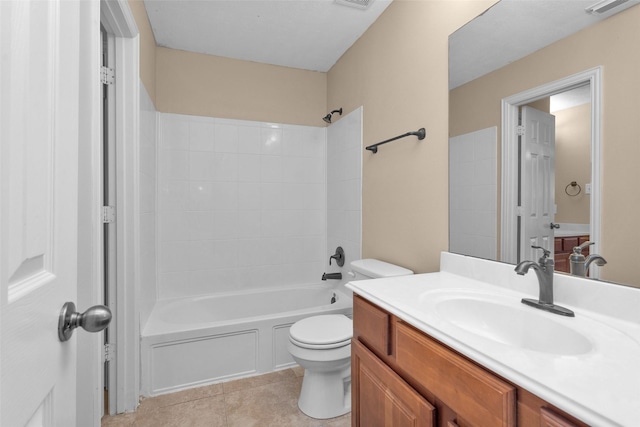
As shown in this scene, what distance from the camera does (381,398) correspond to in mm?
1046

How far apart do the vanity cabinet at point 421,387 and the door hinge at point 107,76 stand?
5.41 feet

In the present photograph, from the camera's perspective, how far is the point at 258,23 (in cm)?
217

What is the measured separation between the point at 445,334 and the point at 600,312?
A: 0.52 m

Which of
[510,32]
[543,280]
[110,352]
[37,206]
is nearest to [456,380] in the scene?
[543,280]

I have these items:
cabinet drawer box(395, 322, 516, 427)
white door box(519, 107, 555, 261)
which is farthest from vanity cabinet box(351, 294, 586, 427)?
white door box(519, 107, 555, 261)

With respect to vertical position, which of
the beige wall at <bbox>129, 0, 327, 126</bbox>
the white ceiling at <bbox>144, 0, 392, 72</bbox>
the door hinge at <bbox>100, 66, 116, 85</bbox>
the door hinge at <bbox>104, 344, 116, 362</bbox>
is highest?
the white ceiling at <bbox>144, 0, 392, 72</bbox>

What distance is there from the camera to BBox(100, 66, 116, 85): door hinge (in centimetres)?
160

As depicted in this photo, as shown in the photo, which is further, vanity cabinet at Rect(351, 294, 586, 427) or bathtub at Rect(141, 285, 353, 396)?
bathtub at Rect(141, 285, 353, 396)

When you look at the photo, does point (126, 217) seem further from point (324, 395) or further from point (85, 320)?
point (324, 395)

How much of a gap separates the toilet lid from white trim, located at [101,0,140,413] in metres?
0.90

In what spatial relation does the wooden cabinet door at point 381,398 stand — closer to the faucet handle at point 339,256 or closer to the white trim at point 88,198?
the white trim at point 88,198

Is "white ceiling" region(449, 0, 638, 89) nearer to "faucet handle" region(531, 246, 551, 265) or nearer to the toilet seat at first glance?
"faucet handle" region(531, 246, 551, 265)

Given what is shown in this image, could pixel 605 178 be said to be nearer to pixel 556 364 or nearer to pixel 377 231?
pixel 556 364

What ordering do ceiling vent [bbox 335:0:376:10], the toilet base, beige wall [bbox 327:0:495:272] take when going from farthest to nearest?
ceiling vent [bbox 335:0:376:10] < the toilet base < beige wall [bbox 327:0:495:272]
